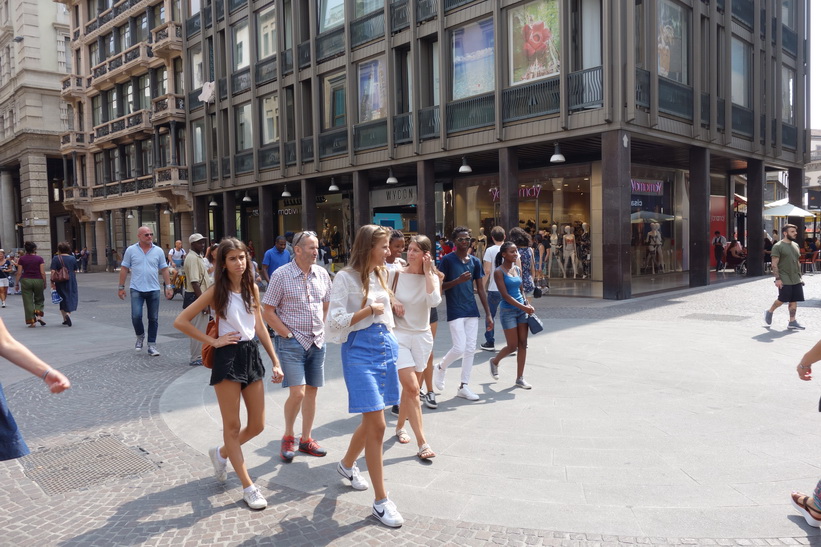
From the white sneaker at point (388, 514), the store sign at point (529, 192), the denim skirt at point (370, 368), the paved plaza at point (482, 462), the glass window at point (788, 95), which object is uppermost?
the glass window at point (788, 95)

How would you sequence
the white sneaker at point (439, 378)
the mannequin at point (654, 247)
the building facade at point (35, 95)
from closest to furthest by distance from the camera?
the white sneaker at point (439, 378)
the mannequin at point (654, 247)
the building facade at point (35, 95)

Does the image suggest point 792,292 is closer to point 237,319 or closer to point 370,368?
point 370,368

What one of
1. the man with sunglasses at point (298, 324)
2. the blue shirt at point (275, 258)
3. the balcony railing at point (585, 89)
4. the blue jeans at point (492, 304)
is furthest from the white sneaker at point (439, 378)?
the balcony railing at point (585, 89)

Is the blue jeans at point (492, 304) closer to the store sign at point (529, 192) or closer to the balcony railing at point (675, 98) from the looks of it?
the balcony railing at point (675, 98)

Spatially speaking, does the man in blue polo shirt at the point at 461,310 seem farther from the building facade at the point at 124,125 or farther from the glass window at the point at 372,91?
the building facade at the point at 124,125

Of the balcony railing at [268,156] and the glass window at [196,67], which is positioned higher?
the glass window at [196,67]

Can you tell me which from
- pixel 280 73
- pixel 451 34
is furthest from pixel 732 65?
pixel 280 73

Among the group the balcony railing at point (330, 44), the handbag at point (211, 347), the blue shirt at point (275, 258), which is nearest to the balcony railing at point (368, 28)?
the balcony railing at point (330, 44)

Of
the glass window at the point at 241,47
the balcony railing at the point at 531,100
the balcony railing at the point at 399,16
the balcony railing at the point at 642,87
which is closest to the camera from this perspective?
the balcony railing at the point at 642,87

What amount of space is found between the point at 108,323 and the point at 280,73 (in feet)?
47.1

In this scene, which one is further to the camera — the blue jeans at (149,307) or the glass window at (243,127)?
the glass window at (243,127)

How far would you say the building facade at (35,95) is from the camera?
4234 centimetres

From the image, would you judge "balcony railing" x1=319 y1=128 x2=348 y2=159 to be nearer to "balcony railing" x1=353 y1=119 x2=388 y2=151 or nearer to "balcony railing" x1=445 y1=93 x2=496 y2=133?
"balcony railing" x1=353 y1=119 x2=388 y2=151

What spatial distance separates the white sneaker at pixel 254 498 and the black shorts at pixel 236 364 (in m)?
0.65
